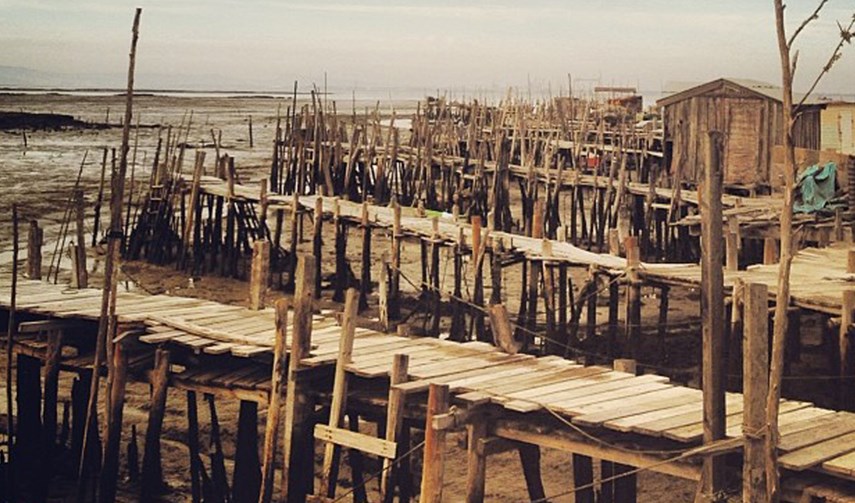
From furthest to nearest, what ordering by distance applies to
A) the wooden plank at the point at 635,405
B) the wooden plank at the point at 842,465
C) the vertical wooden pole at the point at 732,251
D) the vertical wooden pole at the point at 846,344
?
1. the vertical wooden pole at the point at 732,251
2. the vertical wooden pole at the point at 846,344
3. the wooden plank at the point at 635,405
4. the wooden plank at the point at 842,465

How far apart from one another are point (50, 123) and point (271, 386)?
49.9 meters

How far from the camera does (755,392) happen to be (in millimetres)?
6598

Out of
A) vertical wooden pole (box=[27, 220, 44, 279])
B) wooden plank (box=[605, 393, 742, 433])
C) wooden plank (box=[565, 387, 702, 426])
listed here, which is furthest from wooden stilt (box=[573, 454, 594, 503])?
vertical wooden pole (box=[27, 220, 44, 279])

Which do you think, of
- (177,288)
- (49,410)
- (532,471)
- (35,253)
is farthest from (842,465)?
(177,288)

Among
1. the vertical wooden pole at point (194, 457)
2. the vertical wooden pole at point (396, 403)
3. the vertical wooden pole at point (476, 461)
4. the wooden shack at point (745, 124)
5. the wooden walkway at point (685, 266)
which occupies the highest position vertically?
the wooden shack at point (745, 124)

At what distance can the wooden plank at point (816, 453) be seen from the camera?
21.6 feet

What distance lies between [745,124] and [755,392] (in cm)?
1621

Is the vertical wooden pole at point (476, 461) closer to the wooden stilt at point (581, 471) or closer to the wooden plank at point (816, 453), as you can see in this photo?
the wooden stilt at point (581, 471)

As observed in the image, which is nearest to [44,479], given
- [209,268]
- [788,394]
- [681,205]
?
[788,394]

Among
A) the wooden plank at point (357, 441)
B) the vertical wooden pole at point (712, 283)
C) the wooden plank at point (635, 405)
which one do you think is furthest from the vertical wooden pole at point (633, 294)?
the vertical wooden pole at point (712, 283)

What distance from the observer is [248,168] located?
125 feet

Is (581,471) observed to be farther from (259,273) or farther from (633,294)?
(633,294)

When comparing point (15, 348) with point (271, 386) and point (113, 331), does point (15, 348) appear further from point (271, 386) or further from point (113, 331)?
point (271, 386)

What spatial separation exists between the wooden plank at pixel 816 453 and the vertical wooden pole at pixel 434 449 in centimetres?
215
